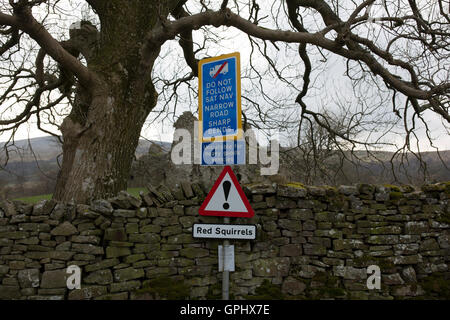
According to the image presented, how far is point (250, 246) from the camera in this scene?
4758mm

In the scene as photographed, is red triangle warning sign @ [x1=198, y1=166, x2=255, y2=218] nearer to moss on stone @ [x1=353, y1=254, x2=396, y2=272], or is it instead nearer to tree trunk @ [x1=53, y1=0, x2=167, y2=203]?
moss on stone @ [x1=353, y1=254, x2=396, y2=272]

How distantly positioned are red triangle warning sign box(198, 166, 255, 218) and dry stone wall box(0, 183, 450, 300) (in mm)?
864

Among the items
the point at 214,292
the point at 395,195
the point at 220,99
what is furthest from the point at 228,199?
the point at 395,195

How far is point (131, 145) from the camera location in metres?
5.83

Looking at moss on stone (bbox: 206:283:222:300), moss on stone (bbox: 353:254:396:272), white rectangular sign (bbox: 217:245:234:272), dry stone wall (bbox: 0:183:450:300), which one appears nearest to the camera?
white rectangular sign (bbox: 217:245:234:272)

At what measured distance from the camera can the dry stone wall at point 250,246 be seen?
4227 millimetres

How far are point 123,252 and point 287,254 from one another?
2.20m

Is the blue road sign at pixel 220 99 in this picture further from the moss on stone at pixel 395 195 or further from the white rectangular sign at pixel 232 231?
the moss on stone at pixel 395 195

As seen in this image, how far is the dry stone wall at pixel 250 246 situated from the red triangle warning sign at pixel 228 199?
864 mm

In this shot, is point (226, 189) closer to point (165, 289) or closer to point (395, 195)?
point (165, 289)

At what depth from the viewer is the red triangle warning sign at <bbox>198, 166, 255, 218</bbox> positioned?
383 cm

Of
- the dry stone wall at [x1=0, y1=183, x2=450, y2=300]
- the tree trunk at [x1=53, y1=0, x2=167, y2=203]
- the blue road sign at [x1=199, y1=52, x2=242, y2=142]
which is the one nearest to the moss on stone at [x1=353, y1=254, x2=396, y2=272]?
the dry stone wall at [x1=0, y1=183, x2=450, y2=300]

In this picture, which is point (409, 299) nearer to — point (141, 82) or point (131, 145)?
point (131, 145)
